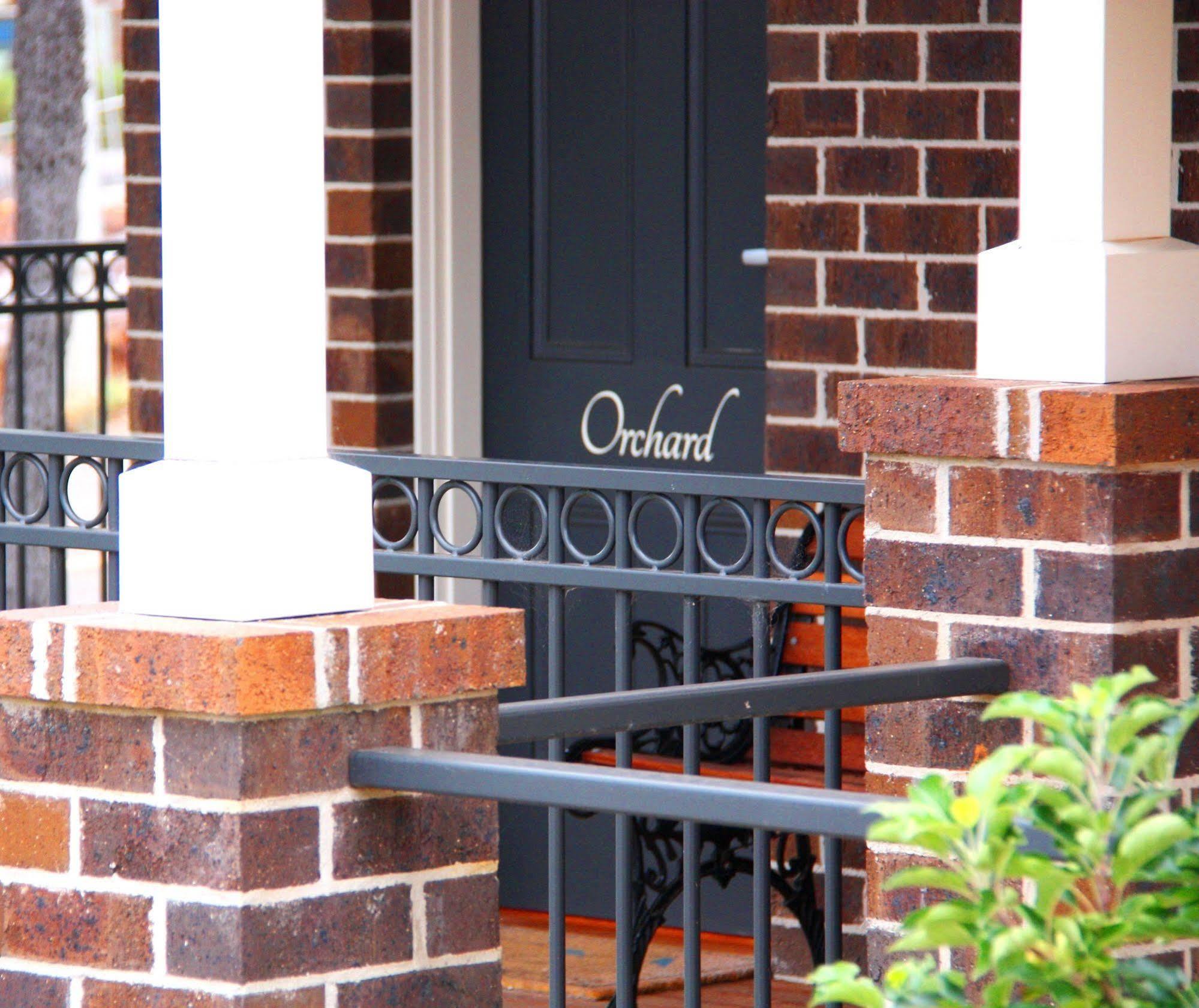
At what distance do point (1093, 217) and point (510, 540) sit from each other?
152cm

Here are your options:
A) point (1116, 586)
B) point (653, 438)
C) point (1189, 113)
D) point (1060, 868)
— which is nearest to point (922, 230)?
point (1189, 113)

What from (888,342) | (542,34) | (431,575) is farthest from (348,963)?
(542,34)

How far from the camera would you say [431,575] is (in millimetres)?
4703

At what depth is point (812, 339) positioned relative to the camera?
5.68 metres

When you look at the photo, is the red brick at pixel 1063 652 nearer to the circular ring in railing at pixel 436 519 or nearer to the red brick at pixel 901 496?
the red brick at pixel 901 496

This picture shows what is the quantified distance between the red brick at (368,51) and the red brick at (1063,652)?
3.24m

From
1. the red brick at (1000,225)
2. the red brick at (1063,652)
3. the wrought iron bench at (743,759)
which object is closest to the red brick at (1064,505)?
the red brick at (1063,652)

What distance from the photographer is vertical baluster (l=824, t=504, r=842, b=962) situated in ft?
12.1

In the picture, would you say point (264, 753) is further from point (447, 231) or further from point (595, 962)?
point (447, 231)

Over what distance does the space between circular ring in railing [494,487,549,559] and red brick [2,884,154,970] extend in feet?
5.74

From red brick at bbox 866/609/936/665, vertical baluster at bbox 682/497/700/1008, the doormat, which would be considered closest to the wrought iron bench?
the doormat

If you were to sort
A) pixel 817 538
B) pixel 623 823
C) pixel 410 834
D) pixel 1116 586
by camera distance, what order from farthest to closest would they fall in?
pixel 817 538
pixel 623 823
pixel 1116 586
pixel 410 834

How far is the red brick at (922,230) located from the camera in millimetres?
5422

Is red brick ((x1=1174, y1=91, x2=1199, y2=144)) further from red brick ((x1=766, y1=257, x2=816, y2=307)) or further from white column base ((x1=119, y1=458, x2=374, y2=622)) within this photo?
white column base ((x1=119, y1=458, x2=374, y2=622))
